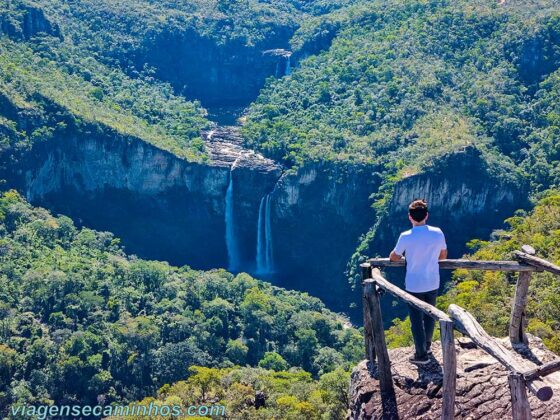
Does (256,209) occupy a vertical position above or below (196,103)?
below

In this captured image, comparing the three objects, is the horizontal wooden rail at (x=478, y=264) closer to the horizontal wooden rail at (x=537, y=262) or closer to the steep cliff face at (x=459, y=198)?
the horizontal wooden rail at (x=537, y=262)

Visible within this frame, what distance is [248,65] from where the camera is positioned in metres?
76.9

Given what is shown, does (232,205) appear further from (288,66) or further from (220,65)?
(220,65)

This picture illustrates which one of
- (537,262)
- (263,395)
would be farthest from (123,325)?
(537,262)

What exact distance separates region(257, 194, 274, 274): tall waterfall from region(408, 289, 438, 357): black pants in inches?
1787

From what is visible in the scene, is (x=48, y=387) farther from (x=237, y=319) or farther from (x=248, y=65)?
(x=248, y=65)

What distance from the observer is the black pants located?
10.4m

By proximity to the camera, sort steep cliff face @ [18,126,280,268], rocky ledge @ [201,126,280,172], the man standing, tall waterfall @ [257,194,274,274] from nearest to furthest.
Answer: the man standing
steep cliff face @ [18,126,280,268]
tall waterfall @ [257,194,274,274]
rocky ledge @ [201,126,280,172]

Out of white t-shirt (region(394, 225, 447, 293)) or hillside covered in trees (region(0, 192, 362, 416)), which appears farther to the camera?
hillside covered in trees (region(0, 192, 362, 416))

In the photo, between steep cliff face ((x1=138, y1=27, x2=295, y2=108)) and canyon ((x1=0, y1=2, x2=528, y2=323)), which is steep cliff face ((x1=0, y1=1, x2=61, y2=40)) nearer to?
canyon ((x1=0, y1=2, x2=528, y2=323))

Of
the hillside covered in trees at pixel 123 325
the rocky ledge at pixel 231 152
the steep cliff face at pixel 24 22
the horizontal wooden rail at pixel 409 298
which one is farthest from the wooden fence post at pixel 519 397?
the steep cliff face at pixel 24 22

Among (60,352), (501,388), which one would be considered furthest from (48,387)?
(501,388)

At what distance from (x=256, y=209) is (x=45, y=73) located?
64.4 feet

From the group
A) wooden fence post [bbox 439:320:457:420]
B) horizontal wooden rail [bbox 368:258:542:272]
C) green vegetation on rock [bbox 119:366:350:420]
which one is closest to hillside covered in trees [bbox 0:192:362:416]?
green vegetation on rock [bbox 119:366:350:420]
